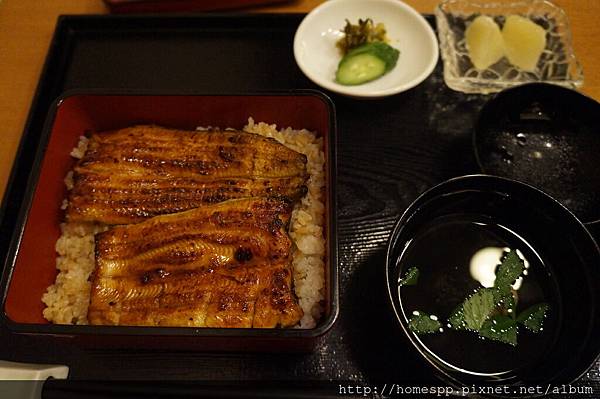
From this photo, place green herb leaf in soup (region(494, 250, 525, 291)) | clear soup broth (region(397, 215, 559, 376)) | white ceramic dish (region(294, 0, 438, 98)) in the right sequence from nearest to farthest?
1. clear soup broth (region(397, 215, 559, 376))
2. green herb leaf in soup (region(494, 250, 525, 291))
3. white ceramic dish (region(294, 0, 438, 98))

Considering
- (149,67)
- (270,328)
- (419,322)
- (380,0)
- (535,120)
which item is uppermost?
(380,0)

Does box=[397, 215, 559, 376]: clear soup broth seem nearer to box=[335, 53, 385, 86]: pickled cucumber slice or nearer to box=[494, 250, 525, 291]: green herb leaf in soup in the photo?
box=[494, 250, 525, 291]: green herb leaf in soup

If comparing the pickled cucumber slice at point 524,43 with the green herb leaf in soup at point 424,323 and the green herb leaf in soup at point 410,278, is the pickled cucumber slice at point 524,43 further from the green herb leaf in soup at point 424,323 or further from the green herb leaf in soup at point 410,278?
the green herb leaf in soup at point 424,323

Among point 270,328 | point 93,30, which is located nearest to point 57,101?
point 93,30

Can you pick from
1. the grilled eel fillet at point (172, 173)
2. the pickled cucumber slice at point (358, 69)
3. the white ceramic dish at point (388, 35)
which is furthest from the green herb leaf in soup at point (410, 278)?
the pickled cucumber slice at point (358, 69)

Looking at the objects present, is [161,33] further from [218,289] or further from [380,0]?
[218,289]

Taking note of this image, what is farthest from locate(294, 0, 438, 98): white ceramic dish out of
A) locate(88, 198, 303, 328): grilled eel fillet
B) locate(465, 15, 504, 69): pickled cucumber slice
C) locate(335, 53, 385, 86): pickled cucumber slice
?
locate(88, 198, 303, 328): grilled eel fillet

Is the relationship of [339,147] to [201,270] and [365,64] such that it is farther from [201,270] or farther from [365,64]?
[201,270]
